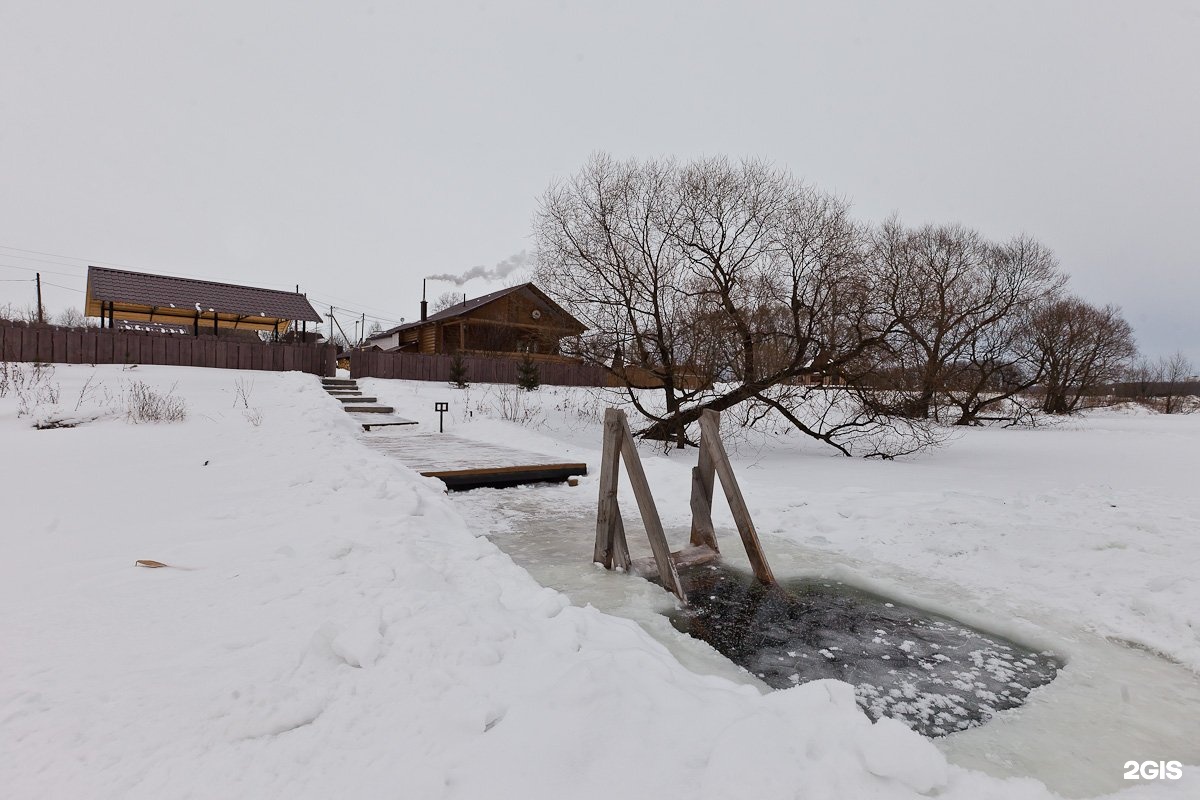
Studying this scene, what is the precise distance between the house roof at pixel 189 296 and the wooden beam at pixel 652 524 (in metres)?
24.8

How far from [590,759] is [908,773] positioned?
101cm

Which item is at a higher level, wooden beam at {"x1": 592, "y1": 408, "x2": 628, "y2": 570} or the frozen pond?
wooden beam at {"x1": 592, "y1": 408, "x2": 628, "y2": 570}

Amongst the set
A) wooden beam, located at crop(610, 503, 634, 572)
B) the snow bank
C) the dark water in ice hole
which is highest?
the snow bank

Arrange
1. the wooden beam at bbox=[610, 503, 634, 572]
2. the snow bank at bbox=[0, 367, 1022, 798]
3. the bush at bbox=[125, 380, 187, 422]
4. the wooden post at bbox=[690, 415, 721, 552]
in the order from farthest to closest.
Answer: the bush at bbox=[125, 380, 187, 422]
the wooden post at bbox=[690, 415, 721, 552]
the wooden beam at bbox=[610, 503, 634, 572]
the snow bank at bbox=[0, 367, 1022, 798]

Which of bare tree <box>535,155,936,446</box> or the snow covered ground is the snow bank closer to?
the snow covered ground

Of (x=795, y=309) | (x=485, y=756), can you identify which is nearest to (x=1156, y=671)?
(x=485, y=756)

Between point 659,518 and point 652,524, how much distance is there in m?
0.55

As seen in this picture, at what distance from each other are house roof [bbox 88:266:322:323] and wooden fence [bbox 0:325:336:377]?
3009 mm

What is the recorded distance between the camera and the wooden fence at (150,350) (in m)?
17.4

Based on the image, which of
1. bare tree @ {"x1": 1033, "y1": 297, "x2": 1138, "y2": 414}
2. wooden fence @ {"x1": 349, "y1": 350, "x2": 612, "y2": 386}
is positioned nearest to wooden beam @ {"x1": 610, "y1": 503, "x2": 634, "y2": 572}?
wooden fence @ {"x1": 349, "y1": 350, "x2": 612, "y2": 386}

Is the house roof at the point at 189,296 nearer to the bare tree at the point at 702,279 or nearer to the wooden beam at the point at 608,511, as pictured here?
the bare tree at the point at 702,279

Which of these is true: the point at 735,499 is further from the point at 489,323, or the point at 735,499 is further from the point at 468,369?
the point at 489,323

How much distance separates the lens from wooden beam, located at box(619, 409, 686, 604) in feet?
14.0

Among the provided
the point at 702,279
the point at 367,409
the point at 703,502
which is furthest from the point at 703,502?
the point at 367,409
